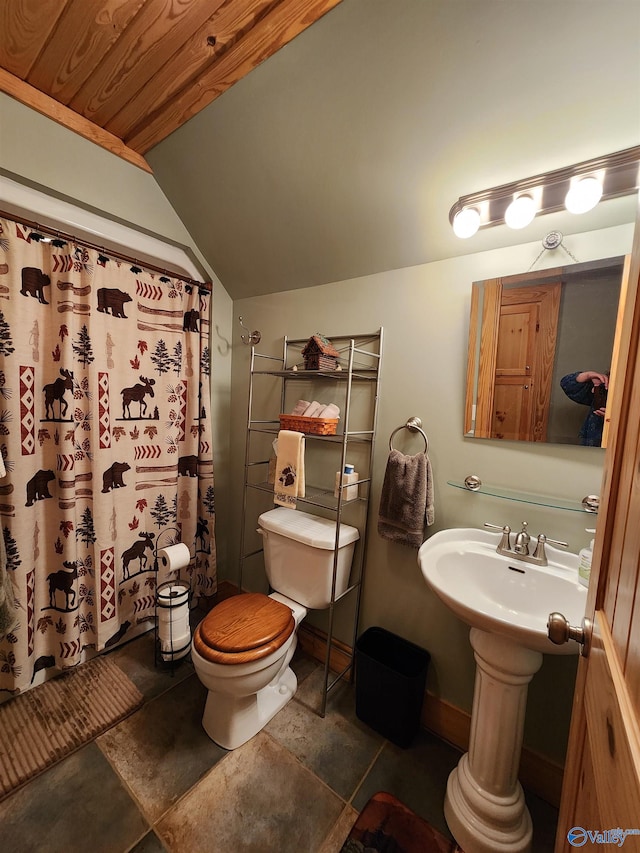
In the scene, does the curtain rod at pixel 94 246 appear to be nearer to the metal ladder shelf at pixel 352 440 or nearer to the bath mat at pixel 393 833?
the metal ladder shelf at pixel 352 440

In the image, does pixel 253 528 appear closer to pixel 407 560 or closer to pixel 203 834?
pixel 407 560

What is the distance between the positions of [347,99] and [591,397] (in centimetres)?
124

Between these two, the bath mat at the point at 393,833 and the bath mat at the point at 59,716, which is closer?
the bath mat at the point at 393,833

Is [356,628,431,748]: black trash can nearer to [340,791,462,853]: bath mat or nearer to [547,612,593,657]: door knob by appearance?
[340,791,462,853]: bath mat

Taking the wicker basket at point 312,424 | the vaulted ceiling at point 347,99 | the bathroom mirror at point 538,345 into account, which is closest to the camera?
the vaulted ceiling at point 347,99

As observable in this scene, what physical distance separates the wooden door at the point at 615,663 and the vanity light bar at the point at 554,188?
0.60 m

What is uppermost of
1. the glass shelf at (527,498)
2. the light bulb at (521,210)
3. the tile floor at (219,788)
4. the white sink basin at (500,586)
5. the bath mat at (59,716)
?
the light bulb at (521,210)

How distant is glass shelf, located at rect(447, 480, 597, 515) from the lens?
3.75ft

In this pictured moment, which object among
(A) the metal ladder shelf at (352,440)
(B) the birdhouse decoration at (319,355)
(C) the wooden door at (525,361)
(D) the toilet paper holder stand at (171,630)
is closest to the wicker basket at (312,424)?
(A) the metal ladder shelf at (352,440)

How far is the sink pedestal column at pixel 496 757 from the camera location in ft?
3.39

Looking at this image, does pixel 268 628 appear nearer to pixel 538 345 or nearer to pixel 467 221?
pixel 538 345

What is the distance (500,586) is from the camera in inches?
46.5

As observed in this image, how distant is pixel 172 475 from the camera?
189cm

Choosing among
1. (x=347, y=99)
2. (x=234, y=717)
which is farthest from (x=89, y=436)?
(x=347, y=99)
